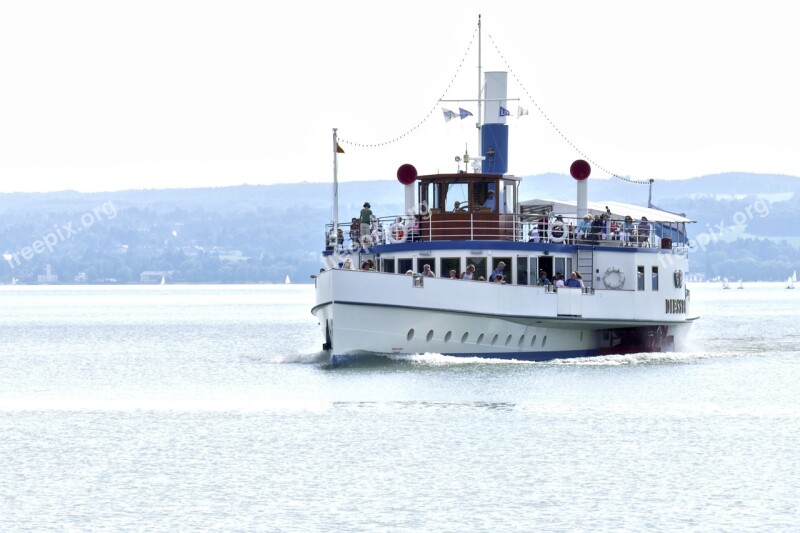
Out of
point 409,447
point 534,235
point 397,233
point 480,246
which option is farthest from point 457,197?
point 409,447

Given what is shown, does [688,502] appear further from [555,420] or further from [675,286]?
[675,286]

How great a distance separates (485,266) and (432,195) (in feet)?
10.2

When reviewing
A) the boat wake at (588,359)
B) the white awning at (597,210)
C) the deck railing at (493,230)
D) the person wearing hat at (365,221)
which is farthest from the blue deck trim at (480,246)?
the white awning at (597,210)

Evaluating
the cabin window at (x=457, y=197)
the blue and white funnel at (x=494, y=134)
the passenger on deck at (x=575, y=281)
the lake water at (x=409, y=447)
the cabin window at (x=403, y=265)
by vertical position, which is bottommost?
the lake water at (x=409, y=447)

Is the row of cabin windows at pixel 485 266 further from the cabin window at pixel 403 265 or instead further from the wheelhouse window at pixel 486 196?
the wheelhouse window at pixel 486 196

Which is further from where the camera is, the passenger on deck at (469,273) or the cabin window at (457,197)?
the cabin window at (457,197)

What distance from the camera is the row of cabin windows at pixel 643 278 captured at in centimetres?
4478

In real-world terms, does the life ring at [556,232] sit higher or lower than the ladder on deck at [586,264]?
higher

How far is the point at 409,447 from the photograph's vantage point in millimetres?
29234

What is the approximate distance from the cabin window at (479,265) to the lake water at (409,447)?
2.81 m

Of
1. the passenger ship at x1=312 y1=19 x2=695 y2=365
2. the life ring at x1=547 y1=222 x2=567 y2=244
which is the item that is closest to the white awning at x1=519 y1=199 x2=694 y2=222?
the passenger ship at x1=312 y1=19 x2=695 y2=365

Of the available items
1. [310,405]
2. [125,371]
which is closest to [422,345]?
[310,405]

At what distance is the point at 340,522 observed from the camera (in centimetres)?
2247

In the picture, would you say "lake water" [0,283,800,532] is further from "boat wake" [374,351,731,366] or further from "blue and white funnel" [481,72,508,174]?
"blue and white funnel" [481,72,508,174]
